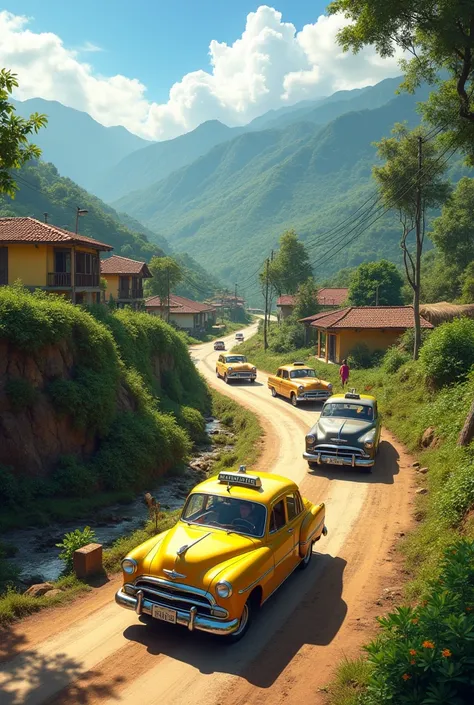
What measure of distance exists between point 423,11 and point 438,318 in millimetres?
20489

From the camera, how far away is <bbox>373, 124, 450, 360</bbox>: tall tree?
27781 mm

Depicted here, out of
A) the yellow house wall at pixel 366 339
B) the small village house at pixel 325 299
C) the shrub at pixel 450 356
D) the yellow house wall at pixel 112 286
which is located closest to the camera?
the shrub at pixel 450 356

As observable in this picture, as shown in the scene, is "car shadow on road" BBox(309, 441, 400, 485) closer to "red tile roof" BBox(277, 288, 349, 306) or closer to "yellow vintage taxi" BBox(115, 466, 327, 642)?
"yellow vintage taxi" BBox(115, 466, 327, 642)

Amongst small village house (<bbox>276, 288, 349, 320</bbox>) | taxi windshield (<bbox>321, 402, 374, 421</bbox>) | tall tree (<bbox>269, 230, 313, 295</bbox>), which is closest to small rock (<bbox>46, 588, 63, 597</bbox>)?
taxi windshield (<bbox>321, 402, 374, 421</bbox>)

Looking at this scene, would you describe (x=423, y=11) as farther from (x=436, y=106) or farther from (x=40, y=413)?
(x=40, y=413)

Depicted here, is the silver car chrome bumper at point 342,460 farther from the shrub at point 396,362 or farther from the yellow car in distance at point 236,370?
the yellow car in distance at point 236,370

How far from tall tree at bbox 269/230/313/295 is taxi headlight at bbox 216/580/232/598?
209ft

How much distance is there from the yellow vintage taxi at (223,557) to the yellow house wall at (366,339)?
29127mm

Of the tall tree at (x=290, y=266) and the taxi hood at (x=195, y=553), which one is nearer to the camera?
the taxi hood at (x=195, y=553)

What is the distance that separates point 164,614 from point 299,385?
70.3 ft

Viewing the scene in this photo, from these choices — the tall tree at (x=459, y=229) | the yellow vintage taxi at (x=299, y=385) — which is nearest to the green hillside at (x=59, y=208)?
the tall tree at (x=459, y=229)

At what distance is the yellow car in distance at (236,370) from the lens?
37.6m

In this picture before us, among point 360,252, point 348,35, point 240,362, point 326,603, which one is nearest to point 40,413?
point 326,603

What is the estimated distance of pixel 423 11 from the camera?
13.9 m
